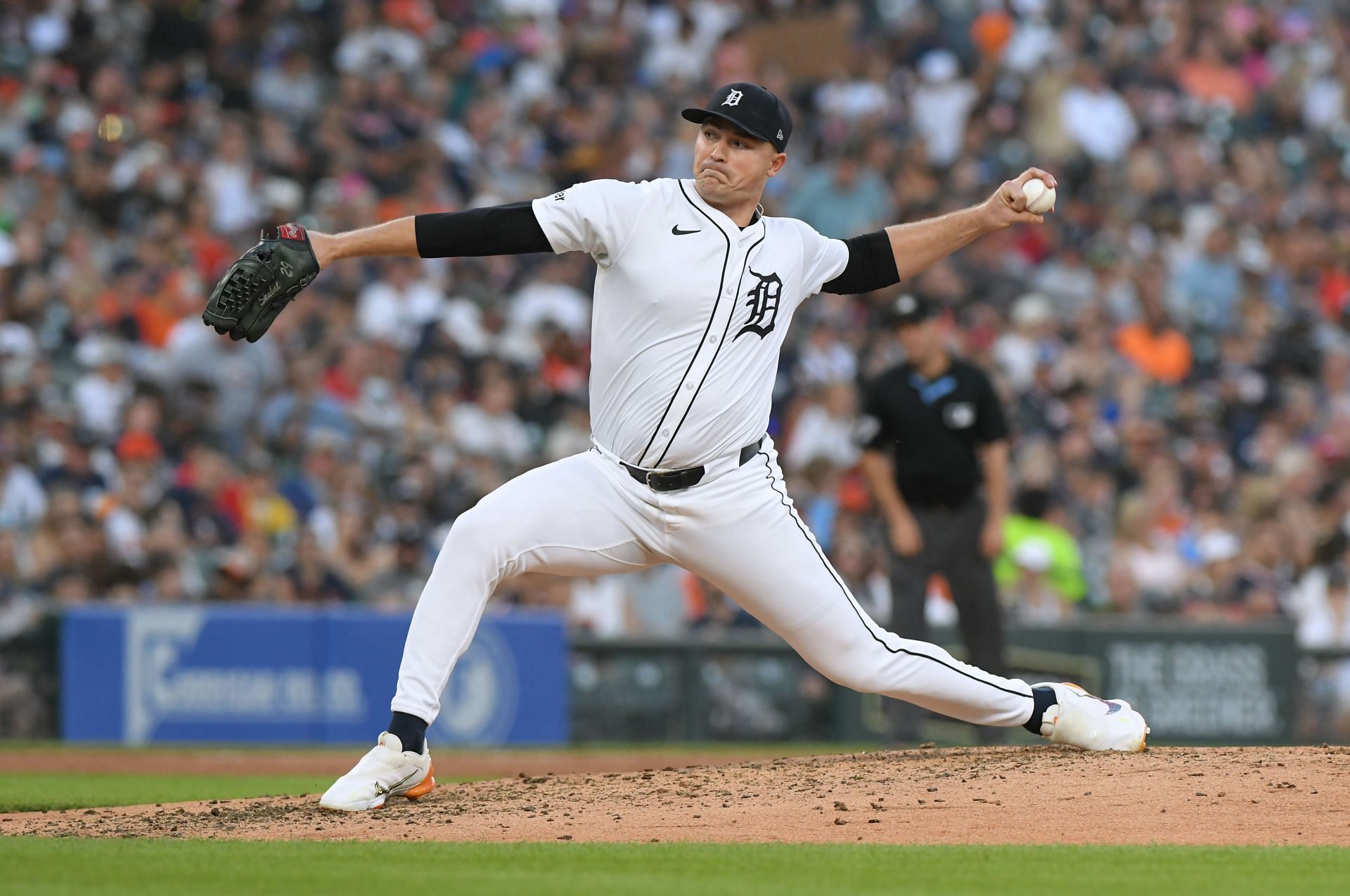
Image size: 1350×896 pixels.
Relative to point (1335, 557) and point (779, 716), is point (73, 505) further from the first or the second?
point (1335, 557)

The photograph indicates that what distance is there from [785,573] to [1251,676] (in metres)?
7.79

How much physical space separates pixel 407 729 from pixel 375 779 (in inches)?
7.2

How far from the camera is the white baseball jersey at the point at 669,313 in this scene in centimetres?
591

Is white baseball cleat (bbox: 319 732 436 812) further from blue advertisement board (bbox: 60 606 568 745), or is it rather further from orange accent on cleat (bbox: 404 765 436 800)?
blue advertisement board (bbox: 60 606 568 745)

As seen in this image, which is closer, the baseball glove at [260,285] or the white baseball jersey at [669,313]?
the baseball glove at [260,285]

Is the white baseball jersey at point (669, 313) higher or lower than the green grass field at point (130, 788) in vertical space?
higher

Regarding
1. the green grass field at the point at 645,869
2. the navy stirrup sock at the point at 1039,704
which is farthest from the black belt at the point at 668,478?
the navy stirrup sock at the point at 1039,704

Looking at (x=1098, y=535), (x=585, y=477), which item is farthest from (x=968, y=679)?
(x=1098, y=535)

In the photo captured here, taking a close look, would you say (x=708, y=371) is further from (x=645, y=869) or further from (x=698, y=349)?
(x=645, y=869)

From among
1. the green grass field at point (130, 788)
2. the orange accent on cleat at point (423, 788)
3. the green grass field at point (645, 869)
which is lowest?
the green grass field at point (130, 788)

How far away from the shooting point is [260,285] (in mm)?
5562

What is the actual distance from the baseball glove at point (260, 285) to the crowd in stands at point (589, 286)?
6.58 metres

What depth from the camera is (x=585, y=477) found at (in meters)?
6.07

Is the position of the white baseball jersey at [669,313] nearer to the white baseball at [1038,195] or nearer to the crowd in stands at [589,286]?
the white baseball at [1038,195]
